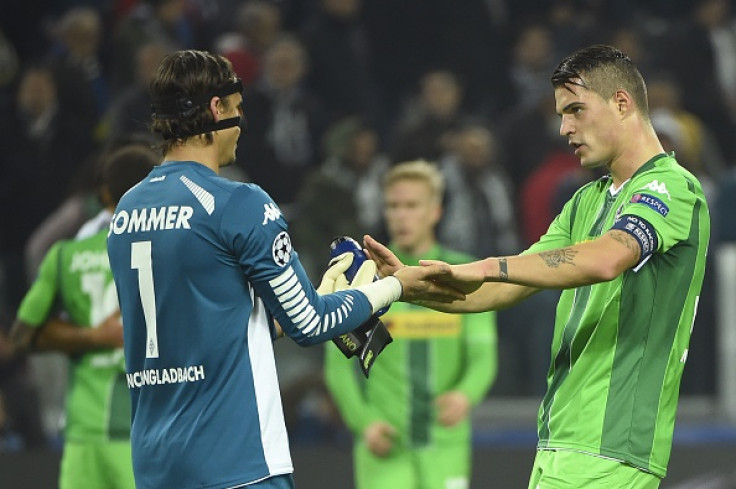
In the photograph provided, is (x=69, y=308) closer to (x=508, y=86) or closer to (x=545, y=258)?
(x=545, y=258)

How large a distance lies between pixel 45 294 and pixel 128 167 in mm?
783

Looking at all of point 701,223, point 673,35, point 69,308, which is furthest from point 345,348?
point 673,35

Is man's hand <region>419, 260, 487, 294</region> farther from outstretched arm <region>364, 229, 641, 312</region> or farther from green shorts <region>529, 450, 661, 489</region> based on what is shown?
green shorts <region>529, 450, 661, 489</region>

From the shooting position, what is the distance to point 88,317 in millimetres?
5820

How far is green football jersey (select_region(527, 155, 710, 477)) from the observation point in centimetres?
392

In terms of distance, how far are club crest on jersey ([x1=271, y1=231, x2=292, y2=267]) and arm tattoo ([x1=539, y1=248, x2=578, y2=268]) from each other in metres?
0.79

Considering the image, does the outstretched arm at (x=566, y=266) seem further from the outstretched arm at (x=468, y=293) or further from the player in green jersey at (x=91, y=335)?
the player in green jersey at (x=91, y=335)

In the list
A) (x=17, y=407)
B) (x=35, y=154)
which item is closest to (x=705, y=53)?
(x=35, y=154)

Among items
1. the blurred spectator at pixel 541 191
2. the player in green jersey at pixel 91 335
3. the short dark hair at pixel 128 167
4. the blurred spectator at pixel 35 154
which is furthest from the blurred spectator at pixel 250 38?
the short dark hair at pixel 128 167

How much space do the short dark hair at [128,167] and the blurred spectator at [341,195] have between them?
3.45 m

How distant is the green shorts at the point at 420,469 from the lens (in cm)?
640

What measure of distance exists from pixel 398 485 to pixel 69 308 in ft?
6.08

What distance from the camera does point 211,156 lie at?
372 cm

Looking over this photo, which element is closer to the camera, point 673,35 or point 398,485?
point 398,485
